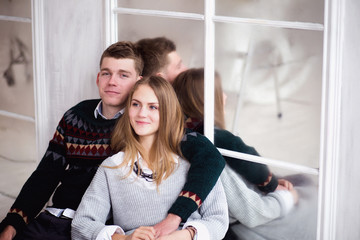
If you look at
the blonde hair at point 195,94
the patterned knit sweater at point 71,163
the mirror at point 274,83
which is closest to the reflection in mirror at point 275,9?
the mirror at point 274,83

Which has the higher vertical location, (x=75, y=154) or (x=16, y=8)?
(x=16, y=8)

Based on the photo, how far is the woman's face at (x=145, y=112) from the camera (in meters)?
1.76

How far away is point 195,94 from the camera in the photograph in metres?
1.95

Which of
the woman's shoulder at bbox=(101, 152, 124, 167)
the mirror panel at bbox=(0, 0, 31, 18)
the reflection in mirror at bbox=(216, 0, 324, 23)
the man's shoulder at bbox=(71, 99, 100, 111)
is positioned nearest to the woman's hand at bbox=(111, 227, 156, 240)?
the woman's shoulder at bbox=(101, 152, 124, 167)

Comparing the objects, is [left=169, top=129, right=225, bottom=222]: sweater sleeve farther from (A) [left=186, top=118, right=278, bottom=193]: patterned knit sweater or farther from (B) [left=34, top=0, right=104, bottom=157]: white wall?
(B) [left=34, top=0, right=104, bottom=157]: white wall

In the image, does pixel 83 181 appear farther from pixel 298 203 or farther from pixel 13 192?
pixel 13 192

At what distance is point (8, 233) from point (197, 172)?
76 cm

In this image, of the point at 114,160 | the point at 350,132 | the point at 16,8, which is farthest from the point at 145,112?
the point at 16,8

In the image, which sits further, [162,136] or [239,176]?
[239,176]

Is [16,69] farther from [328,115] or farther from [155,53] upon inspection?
[328,115]

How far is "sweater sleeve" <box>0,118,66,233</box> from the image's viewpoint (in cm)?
201

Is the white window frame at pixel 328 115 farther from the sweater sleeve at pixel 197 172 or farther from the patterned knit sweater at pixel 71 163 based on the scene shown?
the patterned knit sweater at pixel 71 163

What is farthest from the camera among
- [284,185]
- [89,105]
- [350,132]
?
[89,105]

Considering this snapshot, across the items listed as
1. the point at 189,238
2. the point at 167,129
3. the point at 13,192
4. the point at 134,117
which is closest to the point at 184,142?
the point at 167,129
